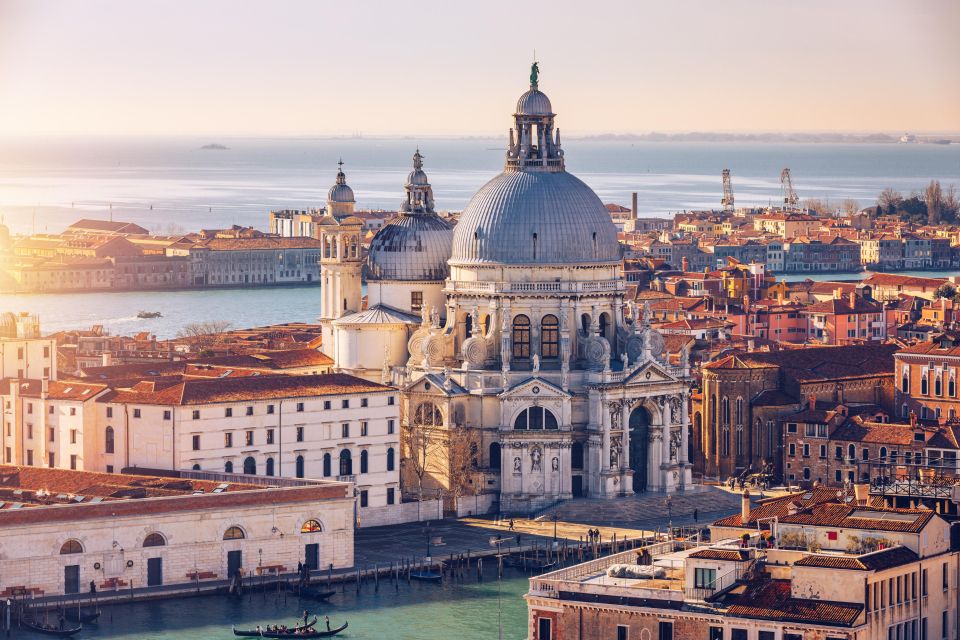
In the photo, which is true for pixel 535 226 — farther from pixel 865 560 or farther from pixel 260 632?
pixel 865 560

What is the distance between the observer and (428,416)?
210 feet

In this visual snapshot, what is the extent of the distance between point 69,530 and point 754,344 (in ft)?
107

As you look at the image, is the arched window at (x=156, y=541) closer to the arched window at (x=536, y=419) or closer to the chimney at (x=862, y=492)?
the arched window at (x=536, y=419)

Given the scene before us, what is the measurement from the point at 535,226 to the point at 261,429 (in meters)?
9.01

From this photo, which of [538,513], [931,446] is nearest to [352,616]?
[538,513]

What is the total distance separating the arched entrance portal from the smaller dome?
7.52 metres

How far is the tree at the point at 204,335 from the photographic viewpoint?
3253 inches

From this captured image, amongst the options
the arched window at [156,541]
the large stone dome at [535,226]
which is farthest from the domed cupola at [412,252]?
the arched window at [156,541]

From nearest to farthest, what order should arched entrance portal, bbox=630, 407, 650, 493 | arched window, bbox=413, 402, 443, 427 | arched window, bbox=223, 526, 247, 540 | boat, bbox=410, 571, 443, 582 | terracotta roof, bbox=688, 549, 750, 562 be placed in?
terracotta roof, bbox=688, 549, 750, 562, arched window, bbox=223, 526, 247, 540, boat, bbox=410, 571, 443, 582, arched window, bbox=413, 402, 443, 427, arched entrance portal, bbox=630, 407, 650, 493

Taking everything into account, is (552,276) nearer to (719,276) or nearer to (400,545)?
(400,545)

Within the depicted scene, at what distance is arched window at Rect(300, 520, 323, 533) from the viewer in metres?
54.1

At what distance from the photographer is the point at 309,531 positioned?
2135 inches

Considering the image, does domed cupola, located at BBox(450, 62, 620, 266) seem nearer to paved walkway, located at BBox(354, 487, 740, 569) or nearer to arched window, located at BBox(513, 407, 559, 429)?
arched window, located at BBox(513, 407, 559, 429)

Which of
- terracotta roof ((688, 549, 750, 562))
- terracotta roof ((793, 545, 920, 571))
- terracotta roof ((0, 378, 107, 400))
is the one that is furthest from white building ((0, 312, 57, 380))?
terracotta roof ((793, 545, 920, 571))
